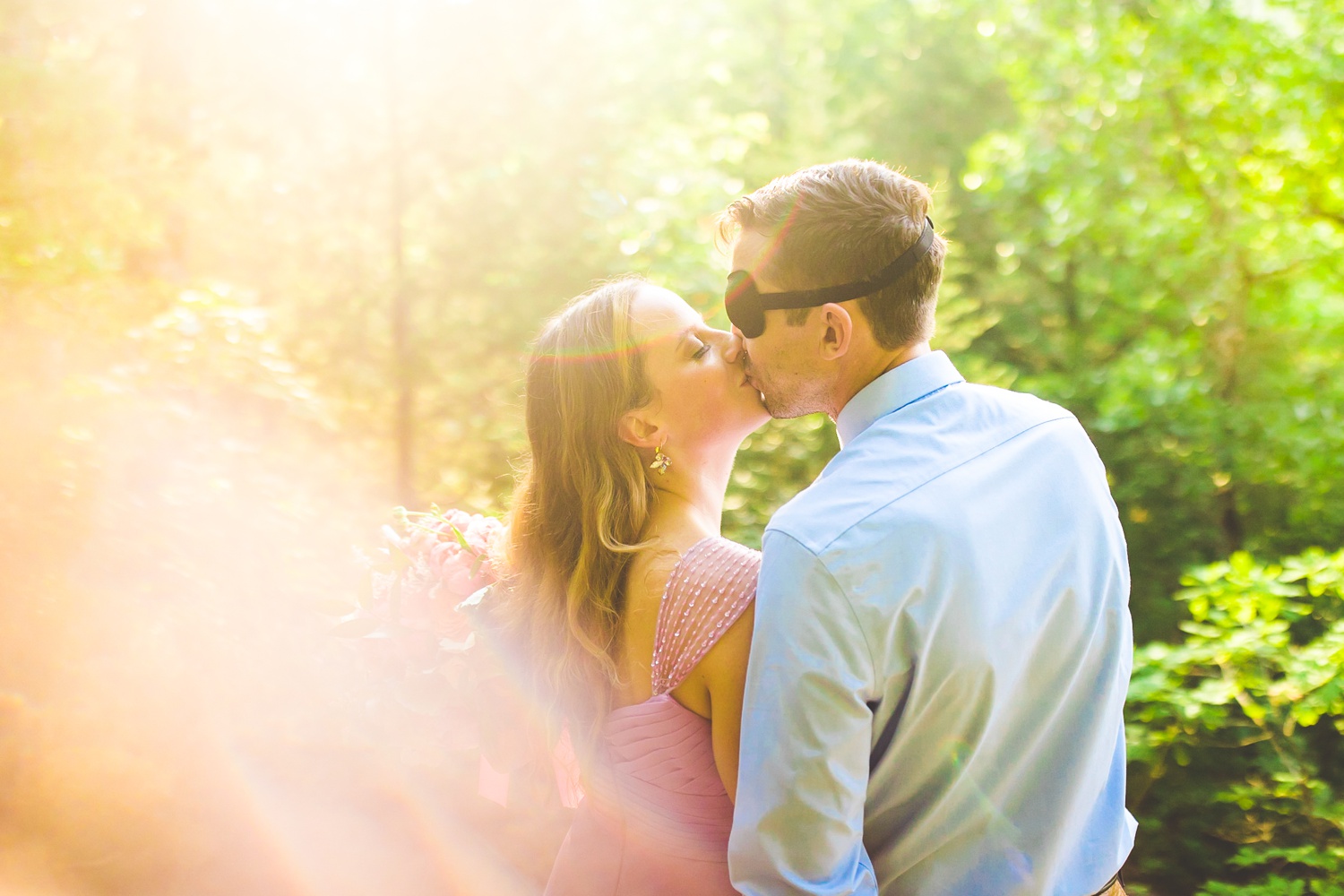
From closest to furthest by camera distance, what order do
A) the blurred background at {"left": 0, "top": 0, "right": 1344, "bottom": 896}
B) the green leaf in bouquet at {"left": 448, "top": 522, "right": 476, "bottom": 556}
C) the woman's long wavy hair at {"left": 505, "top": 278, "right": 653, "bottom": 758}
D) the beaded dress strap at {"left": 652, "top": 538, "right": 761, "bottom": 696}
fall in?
the beaded dress strap at {"left": 652, "top": 538, "right": 761, "bottom": 696}, the woman's long wavy hair at {"left": 505, "top": 278, "right": 653, "bottom": 758}, the green leaf in bouquet at {"left": 448, "top": 522, "right": 476, "bottom": 556}, the blurred background at {"left": 0, "top": 0, "right": 1344, "bottom": 896}

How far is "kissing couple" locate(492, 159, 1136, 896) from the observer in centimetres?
144

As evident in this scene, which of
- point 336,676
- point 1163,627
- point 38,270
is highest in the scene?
point 38,270

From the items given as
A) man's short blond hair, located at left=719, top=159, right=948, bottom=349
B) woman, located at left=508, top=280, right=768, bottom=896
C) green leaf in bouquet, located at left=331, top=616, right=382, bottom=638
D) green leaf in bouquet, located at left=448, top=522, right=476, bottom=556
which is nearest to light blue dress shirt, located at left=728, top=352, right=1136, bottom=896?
man's short blond hair, located at left=719, top=159, right=948, bottom=349

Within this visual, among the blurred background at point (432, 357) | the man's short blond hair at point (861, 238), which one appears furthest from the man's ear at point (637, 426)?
the blurred background at point (432, 357)

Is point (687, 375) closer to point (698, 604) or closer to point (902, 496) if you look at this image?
point (698, 604)

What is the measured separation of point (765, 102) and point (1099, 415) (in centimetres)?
602

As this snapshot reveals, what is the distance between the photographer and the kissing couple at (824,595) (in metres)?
1.44

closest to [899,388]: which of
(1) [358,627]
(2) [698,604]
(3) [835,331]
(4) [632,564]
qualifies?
(3) [835,331]

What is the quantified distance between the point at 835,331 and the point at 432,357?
16.3 ft

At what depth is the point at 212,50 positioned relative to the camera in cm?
545

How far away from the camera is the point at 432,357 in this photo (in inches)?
250

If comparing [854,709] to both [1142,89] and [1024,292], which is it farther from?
[1024,292]

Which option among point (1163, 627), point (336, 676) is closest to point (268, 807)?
point (336, 676)

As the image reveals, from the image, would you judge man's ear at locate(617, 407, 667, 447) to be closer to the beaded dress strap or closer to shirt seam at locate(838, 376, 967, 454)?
the beaded dress strap
